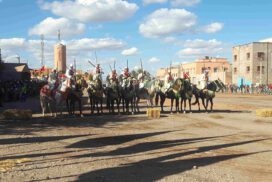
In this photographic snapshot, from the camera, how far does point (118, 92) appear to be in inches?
1017

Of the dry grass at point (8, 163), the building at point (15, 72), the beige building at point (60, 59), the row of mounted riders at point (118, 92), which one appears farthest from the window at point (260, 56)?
the dry grass at point (8, 163)

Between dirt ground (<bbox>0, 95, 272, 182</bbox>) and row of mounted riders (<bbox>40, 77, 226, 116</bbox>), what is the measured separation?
7.67 feet

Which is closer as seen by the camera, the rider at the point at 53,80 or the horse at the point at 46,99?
the horse at the point at 46,99

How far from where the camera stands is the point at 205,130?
1872 centimetres

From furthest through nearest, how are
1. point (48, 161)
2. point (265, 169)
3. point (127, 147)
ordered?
point (127, 147), point (48, 161), point (265, 169)

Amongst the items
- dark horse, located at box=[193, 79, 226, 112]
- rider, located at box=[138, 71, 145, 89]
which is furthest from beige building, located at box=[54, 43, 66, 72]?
dark horse, located at box=[193, 79, 226, 112]

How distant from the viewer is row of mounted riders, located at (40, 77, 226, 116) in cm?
2378

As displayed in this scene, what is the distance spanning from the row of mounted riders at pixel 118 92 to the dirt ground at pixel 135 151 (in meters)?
2.34

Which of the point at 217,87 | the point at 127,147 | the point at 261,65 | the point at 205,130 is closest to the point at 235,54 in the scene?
the point at 261,65

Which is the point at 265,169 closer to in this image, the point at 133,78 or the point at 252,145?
the point at 252,145

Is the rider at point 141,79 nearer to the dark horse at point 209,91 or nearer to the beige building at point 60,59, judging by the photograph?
the dark horse at point 209,91

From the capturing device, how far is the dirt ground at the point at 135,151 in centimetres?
1012

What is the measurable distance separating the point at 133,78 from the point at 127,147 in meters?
12.6

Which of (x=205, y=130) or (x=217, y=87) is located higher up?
(x=217, y=87)
